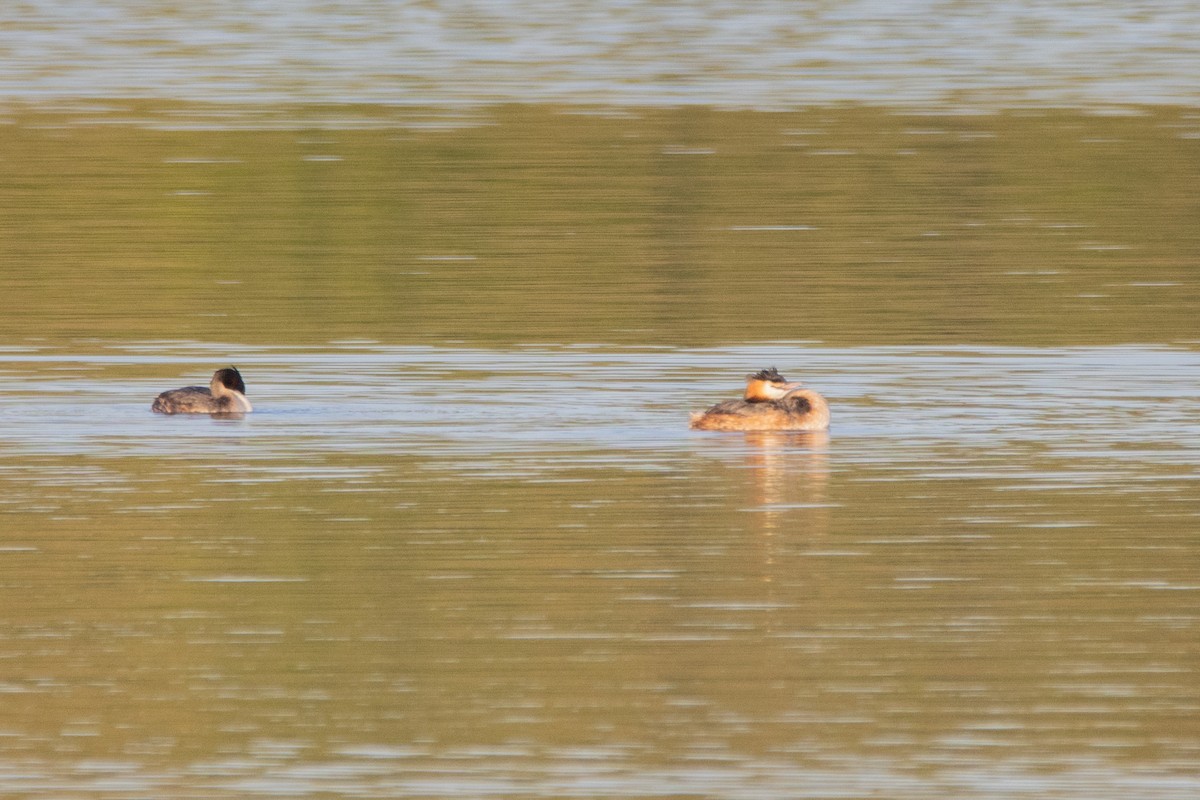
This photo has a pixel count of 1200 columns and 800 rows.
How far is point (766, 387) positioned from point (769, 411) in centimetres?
18

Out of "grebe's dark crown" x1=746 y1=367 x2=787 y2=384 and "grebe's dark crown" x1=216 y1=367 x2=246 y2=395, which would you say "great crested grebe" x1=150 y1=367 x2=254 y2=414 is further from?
"grebe's dark crown" x1=746 y1=367 x2=787 y2=384

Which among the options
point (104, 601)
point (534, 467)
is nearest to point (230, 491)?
point (534, 467)

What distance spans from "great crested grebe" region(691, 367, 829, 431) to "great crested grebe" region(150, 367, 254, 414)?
265 centimetres

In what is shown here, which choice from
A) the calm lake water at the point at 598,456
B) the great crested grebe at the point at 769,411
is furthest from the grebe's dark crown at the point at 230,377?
the great crested grebe at the point at 769,411

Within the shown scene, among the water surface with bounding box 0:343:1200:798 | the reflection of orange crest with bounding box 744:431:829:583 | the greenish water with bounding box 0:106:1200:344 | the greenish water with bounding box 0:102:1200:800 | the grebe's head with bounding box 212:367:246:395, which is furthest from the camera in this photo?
the greenish water with bounding box 0:106:1200:344

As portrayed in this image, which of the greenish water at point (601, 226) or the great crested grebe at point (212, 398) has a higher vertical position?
the greenish water at point (601, 226)

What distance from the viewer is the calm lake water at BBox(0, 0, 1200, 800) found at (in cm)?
1040

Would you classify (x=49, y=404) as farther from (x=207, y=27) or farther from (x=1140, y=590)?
(x=207, y=27)

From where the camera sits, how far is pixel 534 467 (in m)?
16.0

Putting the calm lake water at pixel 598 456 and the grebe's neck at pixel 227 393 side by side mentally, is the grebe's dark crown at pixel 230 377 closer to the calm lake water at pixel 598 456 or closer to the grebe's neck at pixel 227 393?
the grebe's neck at pixel 227 393

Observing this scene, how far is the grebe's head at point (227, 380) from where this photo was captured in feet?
59.4

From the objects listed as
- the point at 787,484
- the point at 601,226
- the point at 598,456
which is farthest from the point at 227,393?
the point at 601,226

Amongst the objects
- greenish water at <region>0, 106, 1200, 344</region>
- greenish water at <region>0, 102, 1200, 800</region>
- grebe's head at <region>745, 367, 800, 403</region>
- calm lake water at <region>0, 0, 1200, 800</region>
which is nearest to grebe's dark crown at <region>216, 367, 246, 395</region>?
greenish water at <region>0, 102, 1200, 800</region>

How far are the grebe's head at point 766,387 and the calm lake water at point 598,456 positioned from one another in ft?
0.95
